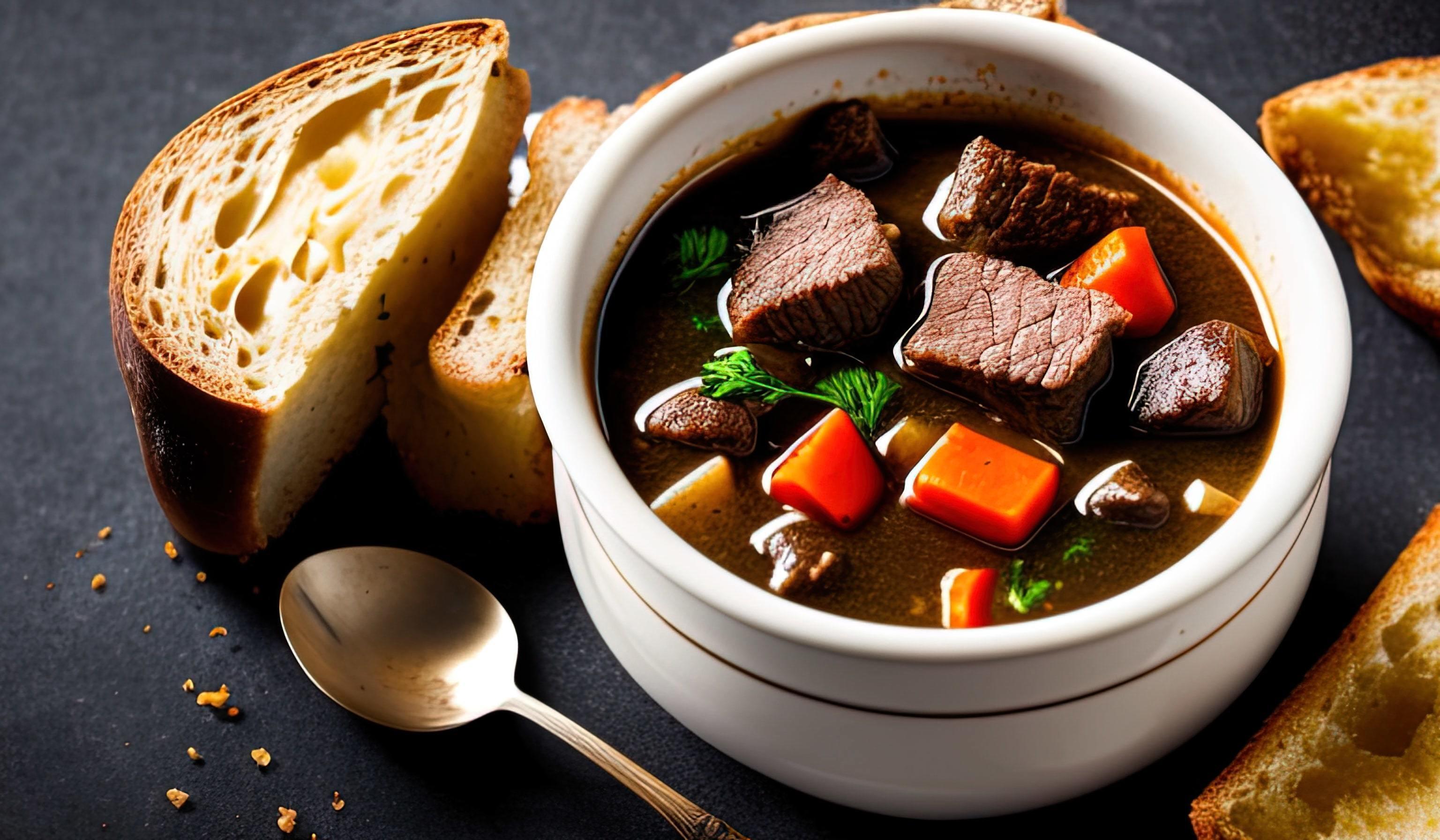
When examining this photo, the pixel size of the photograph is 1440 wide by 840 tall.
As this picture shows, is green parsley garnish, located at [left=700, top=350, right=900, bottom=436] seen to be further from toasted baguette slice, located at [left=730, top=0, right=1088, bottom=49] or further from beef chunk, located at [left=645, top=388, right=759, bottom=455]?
toasted baguette slice, located at [left=730, top=0, right=1088, bottom=49]

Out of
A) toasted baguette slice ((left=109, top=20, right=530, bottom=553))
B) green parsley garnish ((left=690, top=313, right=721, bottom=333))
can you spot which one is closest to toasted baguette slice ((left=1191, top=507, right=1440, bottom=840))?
green parsley garnish ((left=690, top=313, right=721, bottom=333))

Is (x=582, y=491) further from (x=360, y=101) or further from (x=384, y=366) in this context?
(x=360, y=101)

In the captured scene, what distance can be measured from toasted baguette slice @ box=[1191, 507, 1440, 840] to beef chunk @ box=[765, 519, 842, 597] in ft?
2.48

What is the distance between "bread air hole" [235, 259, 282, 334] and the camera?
2.45 meters

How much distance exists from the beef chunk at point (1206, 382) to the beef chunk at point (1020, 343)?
0.26 ft

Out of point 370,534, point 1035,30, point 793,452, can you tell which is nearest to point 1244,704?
point 793,452

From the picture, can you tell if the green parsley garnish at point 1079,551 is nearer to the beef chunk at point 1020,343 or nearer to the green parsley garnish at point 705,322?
the beef chunk at point 1020,343

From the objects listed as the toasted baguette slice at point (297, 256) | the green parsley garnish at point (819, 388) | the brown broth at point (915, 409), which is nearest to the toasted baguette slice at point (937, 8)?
the brown broth at point (915, 409)

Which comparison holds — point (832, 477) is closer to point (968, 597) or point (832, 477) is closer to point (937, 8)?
point (968, 597)

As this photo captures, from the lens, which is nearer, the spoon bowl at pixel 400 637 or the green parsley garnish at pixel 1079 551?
the green parsley garnish at pixel 1079 551

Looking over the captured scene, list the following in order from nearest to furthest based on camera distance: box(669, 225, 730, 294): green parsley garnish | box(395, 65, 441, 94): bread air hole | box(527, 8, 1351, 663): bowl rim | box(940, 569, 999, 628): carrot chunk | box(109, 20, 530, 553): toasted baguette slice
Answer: box(527, 8, 1351, 663): bowl rim < box(940, 569, 999, 628): carrot chunk < box(669, 225, 730, 294): green parsley garnish < box(109, 20, 530, 553): toasted baguette slice < box(395, 65, 441, 94): bread air hole

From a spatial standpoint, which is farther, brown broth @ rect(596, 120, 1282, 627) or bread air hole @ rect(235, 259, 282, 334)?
bread air hole @ rect(235, 259, 282, 334)

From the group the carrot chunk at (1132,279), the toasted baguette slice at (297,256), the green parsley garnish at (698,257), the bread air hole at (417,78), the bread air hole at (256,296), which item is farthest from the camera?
the bread air hole at (417,78)

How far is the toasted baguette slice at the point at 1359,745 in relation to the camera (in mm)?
2068
